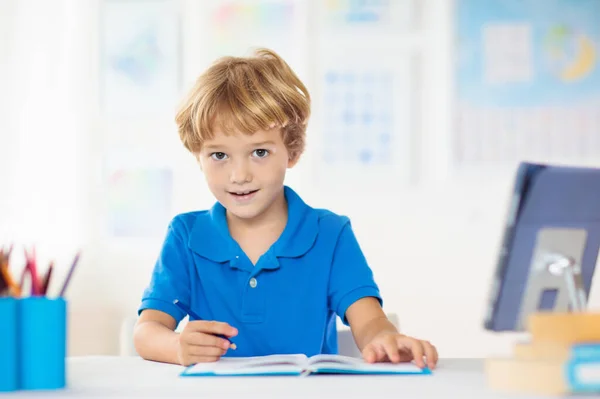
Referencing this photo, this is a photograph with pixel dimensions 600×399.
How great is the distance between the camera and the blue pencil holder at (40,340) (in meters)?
0.95

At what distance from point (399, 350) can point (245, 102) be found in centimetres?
59

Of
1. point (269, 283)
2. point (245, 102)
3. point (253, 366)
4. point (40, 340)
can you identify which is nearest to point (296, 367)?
point (253, 366)

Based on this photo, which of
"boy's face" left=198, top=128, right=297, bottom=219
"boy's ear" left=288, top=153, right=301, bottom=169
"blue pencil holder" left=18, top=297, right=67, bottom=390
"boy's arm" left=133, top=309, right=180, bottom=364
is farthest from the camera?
"boy's ear" left=288, top=153, right=301, bottom=169

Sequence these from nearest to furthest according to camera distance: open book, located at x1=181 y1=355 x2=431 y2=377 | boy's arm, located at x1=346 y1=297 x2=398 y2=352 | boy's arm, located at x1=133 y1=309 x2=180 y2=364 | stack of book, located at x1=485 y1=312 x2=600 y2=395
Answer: stack of book, located at x1=485 y1=312 x2=600 y2=395
open book, located at x1=181 y1=355 x2=431 y2=377
boy's arm, located at x1=133 y1=309 x2=180 y2=364
boy's arm, located at x1=346 y1=297 x2=398 y2=352

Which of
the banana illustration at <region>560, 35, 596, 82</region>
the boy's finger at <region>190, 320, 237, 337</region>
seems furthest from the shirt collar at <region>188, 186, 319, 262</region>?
the banana illustration at <region>560, 35, 596, 82</region>

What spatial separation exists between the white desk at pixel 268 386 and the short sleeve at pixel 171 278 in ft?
1.21

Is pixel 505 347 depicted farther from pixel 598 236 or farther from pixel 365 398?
pixel 365 398

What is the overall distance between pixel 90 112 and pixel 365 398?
9.87 feet

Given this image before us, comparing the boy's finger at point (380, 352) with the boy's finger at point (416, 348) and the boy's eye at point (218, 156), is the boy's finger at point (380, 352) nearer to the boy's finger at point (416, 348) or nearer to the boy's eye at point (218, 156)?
the boy's finger at point (416, 348)

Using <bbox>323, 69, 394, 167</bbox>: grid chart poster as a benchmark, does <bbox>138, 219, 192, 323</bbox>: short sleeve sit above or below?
below

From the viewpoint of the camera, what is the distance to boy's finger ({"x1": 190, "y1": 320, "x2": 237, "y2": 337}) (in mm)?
1186

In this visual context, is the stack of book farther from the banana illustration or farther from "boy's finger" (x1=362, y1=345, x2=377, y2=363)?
the banana illustration

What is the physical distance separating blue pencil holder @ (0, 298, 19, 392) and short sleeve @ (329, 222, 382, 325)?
2.44 feet

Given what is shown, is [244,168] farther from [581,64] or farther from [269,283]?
[581,64]
